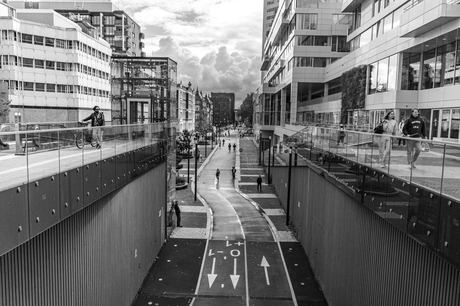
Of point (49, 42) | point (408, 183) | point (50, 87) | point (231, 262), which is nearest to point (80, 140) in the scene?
point (408, 183)

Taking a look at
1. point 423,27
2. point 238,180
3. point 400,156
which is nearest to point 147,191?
point 400,156

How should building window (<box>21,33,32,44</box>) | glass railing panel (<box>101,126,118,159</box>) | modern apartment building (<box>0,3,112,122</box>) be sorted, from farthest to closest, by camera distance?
1. building window (<box>21,33,32,44</box>)
2. modern apartment building (<box>0,3,112,122</box>)
3. glass railing panel (<box>101,126,118,159</box>)

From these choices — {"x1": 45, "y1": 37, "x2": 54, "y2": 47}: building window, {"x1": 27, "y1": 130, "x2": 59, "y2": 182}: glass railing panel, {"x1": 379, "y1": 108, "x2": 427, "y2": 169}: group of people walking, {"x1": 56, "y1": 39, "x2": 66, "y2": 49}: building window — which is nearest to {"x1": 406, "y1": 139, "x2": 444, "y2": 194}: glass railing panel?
{"x1": 379, "y1": 108, "x2": 427, "y2": 169}: group of people walking

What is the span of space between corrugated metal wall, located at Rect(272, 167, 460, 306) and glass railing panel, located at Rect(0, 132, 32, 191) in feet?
22.1

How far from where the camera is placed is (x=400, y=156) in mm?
7539

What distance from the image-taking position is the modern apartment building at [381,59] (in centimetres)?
2067

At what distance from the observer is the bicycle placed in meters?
7.84

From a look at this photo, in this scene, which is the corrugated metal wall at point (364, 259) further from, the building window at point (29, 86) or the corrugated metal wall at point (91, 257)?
the building window at point (29, 86)

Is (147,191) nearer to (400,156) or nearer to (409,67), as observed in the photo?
(400,156)

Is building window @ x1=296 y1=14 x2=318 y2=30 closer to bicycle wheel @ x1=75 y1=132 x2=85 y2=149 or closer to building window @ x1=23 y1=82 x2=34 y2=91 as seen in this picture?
building window @ x1=23 y1=82 x2=34 y2=91

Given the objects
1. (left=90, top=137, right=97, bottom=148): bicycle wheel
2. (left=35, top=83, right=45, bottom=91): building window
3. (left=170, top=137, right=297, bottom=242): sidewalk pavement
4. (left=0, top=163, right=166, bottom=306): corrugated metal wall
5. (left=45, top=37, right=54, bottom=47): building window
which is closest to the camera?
(left=0, top=163, right=166, bottom=306): corrugated metal wall

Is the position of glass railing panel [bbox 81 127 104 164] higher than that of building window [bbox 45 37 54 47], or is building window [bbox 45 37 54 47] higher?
building window [bbox 45 37 54 47]

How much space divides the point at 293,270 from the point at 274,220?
7487 mm

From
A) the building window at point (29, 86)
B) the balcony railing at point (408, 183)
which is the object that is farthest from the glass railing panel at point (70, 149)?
the building window at point (29, 86)
